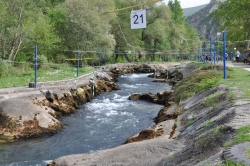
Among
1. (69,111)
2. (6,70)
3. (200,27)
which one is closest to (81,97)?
(69,111)

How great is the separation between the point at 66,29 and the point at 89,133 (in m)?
23.8

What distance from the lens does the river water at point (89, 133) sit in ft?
31.1

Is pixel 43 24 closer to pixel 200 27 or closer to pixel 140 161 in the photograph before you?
pixel 140 161

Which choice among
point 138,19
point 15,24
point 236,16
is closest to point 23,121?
point 138,19

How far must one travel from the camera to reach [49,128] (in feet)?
39.1

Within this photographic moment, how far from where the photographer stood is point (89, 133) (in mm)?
12180

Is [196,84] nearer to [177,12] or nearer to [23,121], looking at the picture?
[23,121]

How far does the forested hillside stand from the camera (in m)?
24.9

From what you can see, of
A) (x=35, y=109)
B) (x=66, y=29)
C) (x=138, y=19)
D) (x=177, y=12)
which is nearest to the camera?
(x=35, y=109)

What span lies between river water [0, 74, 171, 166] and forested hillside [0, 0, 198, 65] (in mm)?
5121

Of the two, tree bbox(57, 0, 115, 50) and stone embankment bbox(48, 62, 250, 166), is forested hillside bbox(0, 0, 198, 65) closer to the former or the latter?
tree bbox(57, 0, 115, 50)

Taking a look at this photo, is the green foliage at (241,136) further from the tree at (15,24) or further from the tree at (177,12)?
the tree at (177,12)

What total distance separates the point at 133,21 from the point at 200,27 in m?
196

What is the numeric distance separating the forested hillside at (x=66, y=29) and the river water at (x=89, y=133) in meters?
5.12
